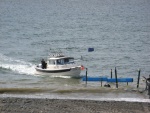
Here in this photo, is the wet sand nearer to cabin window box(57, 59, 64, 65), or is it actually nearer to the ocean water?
the ocean water

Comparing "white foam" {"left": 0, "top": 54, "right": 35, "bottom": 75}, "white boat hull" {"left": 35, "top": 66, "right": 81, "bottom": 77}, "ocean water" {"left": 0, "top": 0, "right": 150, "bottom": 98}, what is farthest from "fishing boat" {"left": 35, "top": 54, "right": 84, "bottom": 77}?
"white foam" {"left": 0, "top": 54, "right": 35, "bottom": 75}

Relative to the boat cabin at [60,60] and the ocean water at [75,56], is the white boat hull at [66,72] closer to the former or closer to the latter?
the ocean water at [75,56]

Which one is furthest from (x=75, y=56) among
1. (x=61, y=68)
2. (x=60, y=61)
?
(x=61, y=68)

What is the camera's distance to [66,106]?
3072cm

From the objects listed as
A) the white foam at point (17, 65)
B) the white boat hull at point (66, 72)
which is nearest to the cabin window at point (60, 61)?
the white boat hull at point (66, 72)

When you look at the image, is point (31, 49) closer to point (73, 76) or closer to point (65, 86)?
point (73, 76)

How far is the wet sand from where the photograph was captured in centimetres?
2969

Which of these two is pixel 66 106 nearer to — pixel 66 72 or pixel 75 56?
pixel 66 72

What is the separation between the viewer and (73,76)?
47.8 m

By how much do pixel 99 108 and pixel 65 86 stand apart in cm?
1223

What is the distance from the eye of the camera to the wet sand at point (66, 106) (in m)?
29.7

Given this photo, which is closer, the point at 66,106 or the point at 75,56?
the point at 66,106

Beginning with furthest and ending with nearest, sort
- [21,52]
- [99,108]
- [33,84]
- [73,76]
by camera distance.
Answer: [21,52]
[73,76]
[33,84]
[99,108]

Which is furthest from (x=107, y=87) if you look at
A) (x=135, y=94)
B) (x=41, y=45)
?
(x=41, y=45)
